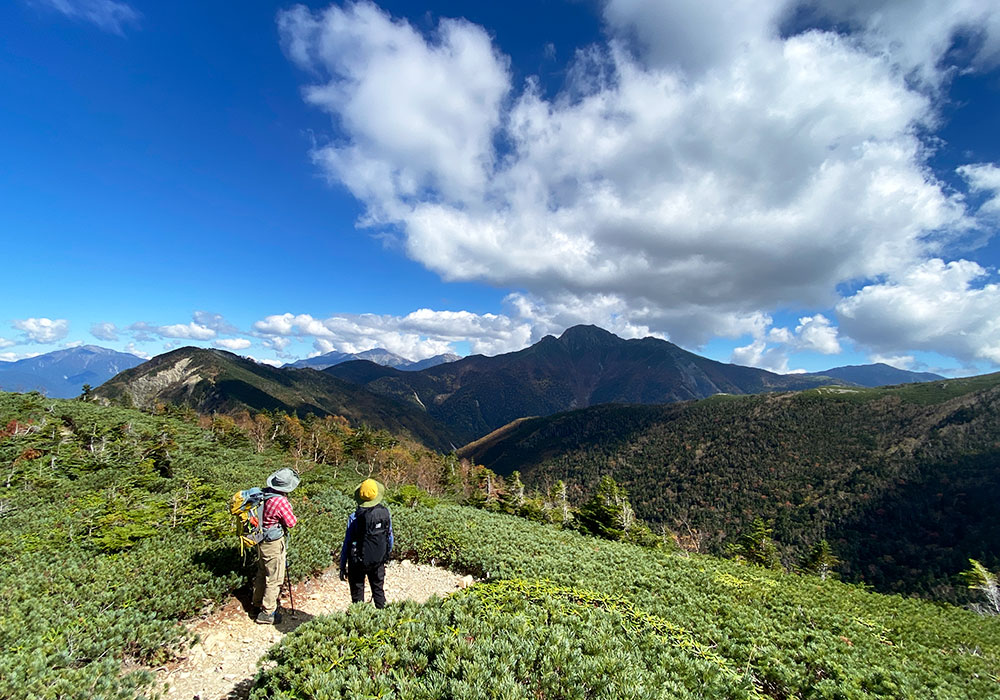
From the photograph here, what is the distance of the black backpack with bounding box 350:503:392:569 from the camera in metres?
7.97

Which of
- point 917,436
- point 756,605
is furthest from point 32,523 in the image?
point 917,436

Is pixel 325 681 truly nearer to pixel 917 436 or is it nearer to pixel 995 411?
pixel 917 436

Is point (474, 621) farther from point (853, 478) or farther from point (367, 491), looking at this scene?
point (853, 478)

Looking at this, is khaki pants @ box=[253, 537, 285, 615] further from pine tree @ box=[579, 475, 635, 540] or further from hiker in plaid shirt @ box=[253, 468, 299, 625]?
pine tree @ box=[579, 475, 635, 540]

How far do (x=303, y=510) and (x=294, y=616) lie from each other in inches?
234

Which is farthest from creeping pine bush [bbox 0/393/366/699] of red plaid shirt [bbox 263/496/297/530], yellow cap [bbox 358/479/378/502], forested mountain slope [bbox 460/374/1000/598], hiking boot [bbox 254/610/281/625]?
forested mountain slope [bbox 460/374/1000/598]

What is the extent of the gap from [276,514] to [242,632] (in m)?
2.17

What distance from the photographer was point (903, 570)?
9900cm

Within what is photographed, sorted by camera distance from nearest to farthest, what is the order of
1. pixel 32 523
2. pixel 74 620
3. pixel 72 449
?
1. pixel 74 620
2. pixel 32 523
3. pixel 72 449

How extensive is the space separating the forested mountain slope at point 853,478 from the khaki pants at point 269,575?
125208 millimetres

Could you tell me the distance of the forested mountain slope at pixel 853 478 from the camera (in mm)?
107688

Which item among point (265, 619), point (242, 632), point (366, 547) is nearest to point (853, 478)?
point (366, 547)

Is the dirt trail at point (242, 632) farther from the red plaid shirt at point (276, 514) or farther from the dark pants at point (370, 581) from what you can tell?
the red plaid shirt at point (276, 514)

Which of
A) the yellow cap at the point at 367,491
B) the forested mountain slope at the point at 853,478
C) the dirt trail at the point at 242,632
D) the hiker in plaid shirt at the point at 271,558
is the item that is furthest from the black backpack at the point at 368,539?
the forested mountain slope at the point at 853,478
